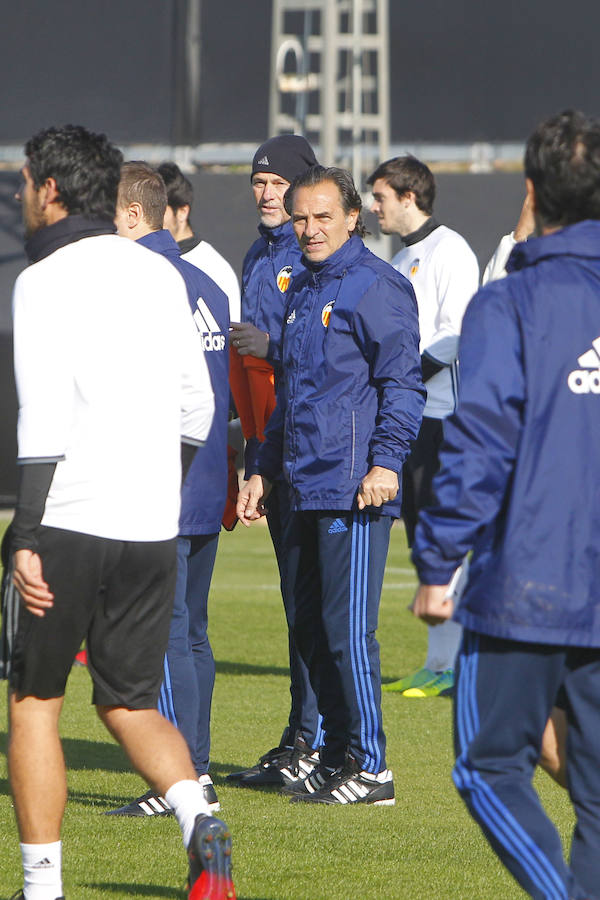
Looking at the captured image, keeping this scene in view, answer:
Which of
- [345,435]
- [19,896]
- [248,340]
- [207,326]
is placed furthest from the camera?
[248,340]

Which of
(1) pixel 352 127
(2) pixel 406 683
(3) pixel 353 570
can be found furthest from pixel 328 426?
(1) pixel 352 127

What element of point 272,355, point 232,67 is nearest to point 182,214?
point 272,355

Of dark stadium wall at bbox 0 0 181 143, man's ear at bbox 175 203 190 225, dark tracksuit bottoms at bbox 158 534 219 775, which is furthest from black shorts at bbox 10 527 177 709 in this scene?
dark stadium wall at bbox 0 0 181 143

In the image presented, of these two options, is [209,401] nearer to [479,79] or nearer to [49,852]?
[49,852]

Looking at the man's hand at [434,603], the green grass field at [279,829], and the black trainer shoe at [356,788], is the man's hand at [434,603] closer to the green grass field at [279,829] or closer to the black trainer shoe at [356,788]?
the green grass field at [279,829]

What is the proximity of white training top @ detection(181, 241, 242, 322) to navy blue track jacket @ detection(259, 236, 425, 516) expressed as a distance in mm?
1056

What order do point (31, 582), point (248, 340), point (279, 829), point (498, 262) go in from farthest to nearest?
point (498, 262)
point (248, 340)
point (279, 829)
point (31, 582)

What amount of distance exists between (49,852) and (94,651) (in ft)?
1.61

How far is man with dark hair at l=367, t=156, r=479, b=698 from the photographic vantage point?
23.0 feet

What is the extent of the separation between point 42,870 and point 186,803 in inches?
14.9

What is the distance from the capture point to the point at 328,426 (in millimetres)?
4957

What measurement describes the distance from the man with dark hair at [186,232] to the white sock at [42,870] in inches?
115

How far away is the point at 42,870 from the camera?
11.9 feet

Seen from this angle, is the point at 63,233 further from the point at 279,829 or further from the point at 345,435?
the point at 279,829
